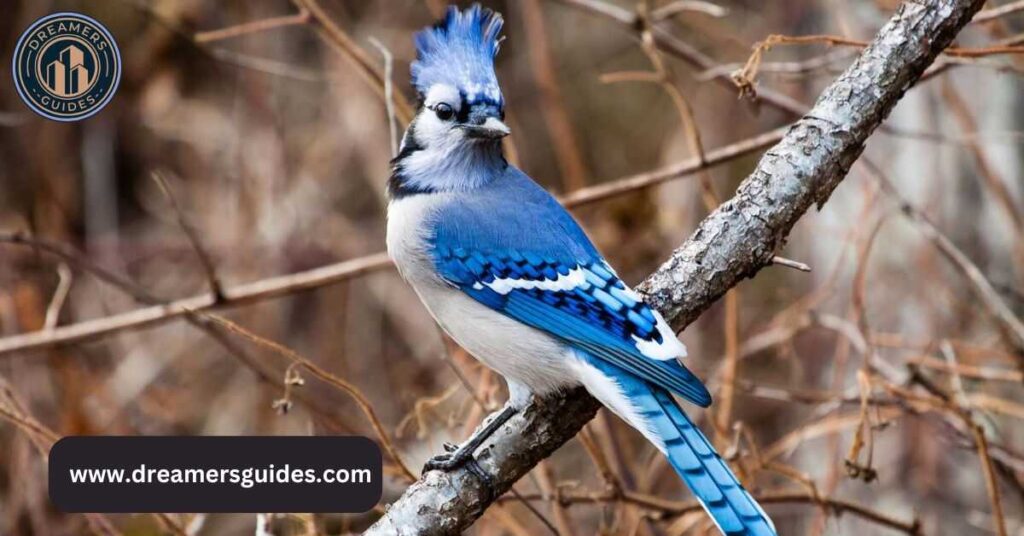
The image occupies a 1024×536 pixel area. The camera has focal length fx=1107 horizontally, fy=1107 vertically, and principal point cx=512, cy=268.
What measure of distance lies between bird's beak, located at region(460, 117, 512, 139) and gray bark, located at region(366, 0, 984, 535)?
46 centimetres

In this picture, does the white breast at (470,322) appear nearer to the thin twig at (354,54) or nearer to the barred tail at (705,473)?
the barred tail at (705,473)

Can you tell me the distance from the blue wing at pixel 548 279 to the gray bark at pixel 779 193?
92mm

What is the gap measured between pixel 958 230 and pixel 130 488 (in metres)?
2.87

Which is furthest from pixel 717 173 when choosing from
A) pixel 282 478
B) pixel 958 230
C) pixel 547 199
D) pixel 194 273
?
pixel 282 478

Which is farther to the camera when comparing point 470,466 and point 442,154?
point 442,154

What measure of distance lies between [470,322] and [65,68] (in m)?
1.33

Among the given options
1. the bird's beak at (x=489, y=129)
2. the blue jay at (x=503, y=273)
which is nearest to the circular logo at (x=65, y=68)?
the blue jay at (x=503, y=273)

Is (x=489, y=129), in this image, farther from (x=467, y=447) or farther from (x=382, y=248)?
(x=382, y=248)

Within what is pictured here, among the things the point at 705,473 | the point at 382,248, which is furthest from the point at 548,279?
the point at 382,248

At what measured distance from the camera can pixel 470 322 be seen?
238 centimetres

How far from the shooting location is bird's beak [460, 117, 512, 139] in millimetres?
2367

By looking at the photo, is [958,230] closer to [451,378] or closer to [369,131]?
[451,378]

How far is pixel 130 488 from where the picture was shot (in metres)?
2.44

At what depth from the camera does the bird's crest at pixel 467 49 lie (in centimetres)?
237
